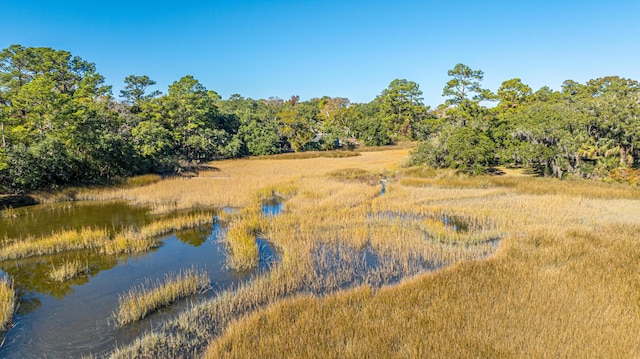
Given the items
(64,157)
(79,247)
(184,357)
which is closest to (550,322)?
(184,357)

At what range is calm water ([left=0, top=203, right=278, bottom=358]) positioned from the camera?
7117 millimetres

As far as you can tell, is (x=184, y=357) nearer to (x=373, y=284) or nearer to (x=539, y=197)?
(x=373, y=284)

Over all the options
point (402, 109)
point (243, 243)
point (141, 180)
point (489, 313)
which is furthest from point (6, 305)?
point (402, 109)

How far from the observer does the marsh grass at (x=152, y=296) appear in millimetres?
7821

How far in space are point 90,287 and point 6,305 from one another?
6.70 ft

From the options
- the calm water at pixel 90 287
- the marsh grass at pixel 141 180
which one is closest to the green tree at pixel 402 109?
the marsh grass at pixel 141 180

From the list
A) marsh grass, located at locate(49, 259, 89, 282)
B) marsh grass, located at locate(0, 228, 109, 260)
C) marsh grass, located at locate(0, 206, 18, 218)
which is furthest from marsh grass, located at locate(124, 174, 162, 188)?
marsh grass, located at locate(49, 259, 89, 282)

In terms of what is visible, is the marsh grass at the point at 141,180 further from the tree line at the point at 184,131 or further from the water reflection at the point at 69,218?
the water reflection at the point at 69,218

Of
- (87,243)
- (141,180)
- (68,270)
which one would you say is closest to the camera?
(68,270)

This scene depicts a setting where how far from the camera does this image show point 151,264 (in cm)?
1180

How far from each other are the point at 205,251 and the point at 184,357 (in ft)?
23.3

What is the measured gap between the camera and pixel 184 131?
43.0 meters

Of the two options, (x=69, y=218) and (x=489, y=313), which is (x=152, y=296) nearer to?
(x=489, y=313)

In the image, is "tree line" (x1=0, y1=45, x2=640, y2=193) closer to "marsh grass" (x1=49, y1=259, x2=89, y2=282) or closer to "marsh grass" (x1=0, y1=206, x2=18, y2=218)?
"marsh grass" (x1=0, y1=206, x2=18, y2=218)
